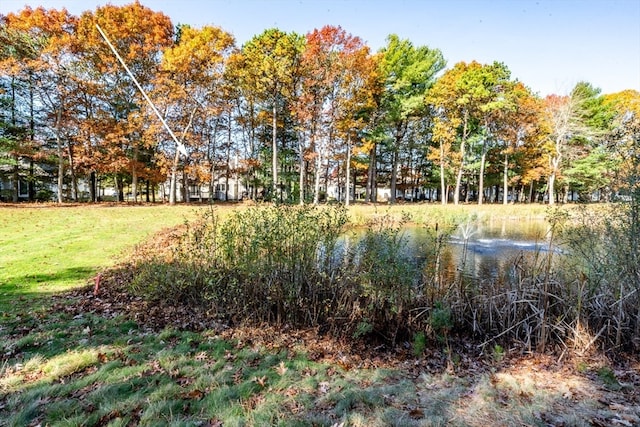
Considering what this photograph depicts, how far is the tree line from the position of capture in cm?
1834

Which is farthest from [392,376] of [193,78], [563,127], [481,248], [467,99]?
[563,127]

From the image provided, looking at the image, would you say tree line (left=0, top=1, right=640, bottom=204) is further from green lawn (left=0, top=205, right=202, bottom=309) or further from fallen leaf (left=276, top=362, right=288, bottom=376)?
fallen leaf (left=276, top=362, right=288, bottom=376)

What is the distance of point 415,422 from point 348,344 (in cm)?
180

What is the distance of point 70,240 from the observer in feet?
28.8

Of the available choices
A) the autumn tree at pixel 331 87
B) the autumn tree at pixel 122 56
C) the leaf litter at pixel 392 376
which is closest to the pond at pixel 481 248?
the leaf litter at pixel 392 376

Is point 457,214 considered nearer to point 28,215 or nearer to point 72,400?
point 72,400

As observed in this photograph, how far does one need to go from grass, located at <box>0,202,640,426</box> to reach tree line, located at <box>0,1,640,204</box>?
1544 centimetres

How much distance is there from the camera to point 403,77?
2433 centimetres

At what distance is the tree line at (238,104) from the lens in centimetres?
1834

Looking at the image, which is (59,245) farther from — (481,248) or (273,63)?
(273,63)

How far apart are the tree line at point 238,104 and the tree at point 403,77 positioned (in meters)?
0.11

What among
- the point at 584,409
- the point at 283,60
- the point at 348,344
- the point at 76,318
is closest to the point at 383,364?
the point at 348,344

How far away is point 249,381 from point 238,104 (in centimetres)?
2499

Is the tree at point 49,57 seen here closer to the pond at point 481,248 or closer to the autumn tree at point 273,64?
the autumn tree at point 273,64
